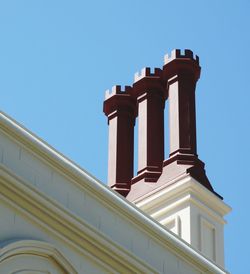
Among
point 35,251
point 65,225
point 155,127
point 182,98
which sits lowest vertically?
point 35,251

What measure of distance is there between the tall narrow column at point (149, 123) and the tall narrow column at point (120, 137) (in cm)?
39

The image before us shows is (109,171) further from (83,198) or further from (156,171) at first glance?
(83,198)

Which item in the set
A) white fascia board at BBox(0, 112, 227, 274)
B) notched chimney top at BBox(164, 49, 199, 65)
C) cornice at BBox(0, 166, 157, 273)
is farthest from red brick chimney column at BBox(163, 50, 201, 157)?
cornice at BBox(0, 166, 157, 273)

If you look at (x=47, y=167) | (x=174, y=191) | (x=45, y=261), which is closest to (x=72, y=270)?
(x=45, y=261)

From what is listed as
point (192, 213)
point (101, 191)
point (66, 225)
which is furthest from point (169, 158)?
point (66, 225)

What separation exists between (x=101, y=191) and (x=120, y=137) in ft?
28.0

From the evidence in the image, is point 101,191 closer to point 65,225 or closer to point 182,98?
point 65,225

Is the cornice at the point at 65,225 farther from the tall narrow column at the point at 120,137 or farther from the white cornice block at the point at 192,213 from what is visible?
the tall narrow column at the point at 120,137

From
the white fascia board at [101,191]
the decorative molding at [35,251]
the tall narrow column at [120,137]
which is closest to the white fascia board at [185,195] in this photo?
the tall narrow column at [120,137]

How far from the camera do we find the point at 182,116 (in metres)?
20.2

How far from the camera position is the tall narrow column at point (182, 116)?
19.3 metres

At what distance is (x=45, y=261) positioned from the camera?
11.8 meters

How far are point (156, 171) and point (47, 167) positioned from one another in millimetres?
7857

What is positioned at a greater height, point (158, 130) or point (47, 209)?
point (158, 130)
